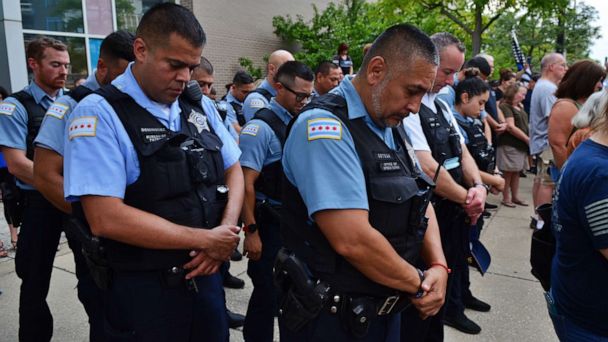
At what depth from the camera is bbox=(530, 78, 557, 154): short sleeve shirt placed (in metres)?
5.44

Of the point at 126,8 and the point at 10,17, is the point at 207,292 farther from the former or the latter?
the point at 126,8

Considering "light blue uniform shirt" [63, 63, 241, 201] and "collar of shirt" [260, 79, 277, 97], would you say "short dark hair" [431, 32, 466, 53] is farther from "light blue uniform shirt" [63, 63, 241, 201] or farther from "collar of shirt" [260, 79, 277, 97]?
"light blue uniform shirt" [63, 63, 241, 201]

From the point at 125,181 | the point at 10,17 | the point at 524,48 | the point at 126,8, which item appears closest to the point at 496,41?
the point at 524,48

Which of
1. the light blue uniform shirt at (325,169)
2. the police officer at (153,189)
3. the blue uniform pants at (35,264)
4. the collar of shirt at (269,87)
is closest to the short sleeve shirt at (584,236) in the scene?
the light blue uniform shirt at (325,169)

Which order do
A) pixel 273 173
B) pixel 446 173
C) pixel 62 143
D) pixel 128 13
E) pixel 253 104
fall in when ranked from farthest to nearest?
pixel 128 13, pixel 253 104, pixel 273 173, pixel 446 173, pixel 62 143

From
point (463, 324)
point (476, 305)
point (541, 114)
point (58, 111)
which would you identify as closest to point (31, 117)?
point (58, 111)

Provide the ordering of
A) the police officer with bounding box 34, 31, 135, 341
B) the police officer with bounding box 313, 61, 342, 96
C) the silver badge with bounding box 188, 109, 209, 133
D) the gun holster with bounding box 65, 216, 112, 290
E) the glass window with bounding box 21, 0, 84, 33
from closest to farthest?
the gun holster with bounding box 65, 216, 112, 290, the silver badge with bounding box 188, 109, 209, 133, the police officer with bounding box 34, 31, 135, 341, the police officer with bounding box 313, 61, 342, 96, the glass window with bounding box 21, 0, 84, 33

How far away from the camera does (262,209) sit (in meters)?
3.09

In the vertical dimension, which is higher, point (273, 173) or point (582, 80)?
point (582, 80)

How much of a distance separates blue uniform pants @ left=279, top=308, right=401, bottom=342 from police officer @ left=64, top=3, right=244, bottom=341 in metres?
0.46

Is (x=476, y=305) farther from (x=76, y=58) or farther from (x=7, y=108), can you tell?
(x=76, y=58)

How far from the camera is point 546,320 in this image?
3.72 m

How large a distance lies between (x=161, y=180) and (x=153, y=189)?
48 mm

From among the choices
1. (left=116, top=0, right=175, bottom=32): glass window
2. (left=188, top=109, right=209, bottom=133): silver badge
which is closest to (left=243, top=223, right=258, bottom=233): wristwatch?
(left=188, top=109, right=209, bottom=133): silver badge
